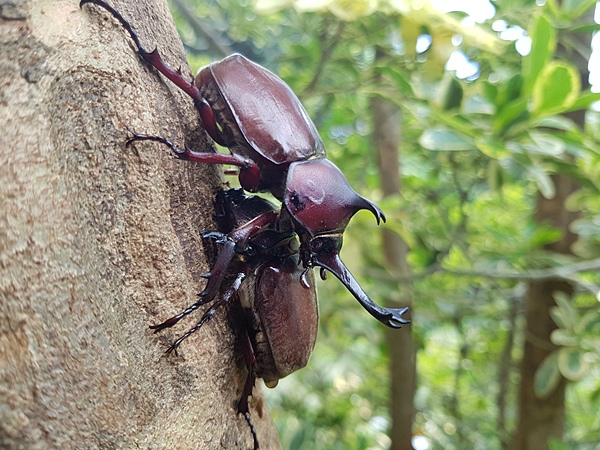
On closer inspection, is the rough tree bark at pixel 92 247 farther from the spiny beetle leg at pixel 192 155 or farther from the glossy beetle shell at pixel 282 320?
the glossy beetle shell at pixel 282 320

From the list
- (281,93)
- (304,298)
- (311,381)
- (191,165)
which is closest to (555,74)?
(281,93)

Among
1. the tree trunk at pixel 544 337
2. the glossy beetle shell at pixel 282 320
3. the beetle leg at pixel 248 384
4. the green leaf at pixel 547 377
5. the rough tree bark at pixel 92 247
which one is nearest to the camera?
the rough tree bark at pixel 92 247

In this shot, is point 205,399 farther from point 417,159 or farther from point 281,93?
point 417,159

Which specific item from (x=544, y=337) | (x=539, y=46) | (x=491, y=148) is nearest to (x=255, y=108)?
(x=491, y=148)

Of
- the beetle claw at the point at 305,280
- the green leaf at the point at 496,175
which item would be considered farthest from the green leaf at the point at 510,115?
the beetle claw at the point at 305,280

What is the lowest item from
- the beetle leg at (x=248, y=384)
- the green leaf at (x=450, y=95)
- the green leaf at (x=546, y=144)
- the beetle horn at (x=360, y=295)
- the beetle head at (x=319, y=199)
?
the green leaf at (x=546, y=144)

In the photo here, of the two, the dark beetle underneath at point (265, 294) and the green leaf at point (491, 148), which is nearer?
the dark beetle underneath at point (265, 294)
